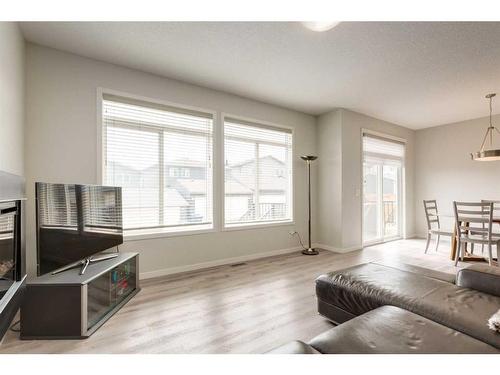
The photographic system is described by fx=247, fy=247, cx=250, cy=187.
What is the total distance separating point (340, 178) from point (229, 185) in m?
2.03

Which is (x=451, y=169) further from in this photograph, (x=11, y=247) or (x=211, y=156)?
(x=11, y=247)

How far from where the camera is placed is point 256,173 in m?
4.09

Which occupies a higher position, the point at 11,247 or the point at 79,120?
the point at 79,120

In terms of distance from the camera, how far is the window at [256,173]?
150 inches

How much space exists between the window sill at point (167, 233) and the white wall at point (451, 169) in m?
5.25

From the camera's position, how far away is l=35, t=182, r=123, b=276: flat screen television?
191 cm

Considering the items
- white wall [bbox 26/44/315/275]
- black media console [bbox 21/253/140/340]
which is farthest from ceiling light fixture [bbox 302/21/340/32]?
black media console [bbox 21/253/140/340]

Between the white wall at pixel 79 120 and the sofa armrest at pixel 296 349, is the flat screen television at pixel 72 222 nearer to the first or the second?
the white wall at pixel 79 120

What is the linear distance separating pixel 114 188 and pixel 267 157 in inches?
96.0

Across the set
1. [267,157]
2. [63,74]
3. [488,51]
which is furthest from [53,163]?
[488,51]

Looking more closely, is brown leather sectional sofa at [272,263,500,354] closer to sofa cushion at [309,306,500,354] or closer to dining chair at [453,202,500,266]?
sofa cushion at [309,306,500,354]

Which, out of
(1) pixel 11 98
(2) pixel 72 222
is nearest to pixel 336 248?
(2) pixel 72 222

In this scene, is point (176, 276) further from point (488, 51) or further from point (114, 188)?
point (488, 51)

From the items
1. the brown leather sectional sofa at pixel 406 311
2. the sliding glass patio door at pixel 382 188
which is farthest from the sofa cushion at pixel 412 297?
the sliding glass patio door at pixel 382 188
